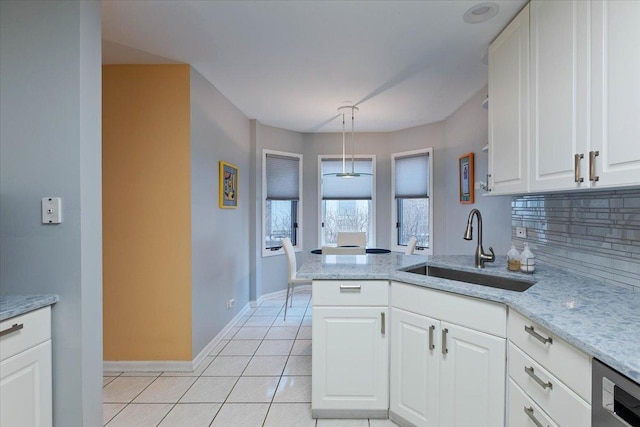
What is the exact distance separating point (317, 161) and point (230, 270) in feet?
7.70

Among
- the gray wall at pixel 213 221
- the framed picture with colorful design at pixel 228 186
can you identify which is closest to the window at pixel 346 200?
the gray wall at pixel 213 221

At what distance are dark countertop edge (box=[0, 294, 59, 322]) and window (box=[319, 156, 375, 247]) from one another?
385 cm

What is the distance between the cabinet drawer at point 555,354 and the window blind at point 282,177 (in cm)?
372

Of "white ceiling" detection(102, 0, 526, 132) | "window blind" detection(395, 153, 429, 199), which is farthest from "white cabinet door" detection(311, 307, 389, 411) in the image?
"window blind" detection(395, 153, 429, 199)

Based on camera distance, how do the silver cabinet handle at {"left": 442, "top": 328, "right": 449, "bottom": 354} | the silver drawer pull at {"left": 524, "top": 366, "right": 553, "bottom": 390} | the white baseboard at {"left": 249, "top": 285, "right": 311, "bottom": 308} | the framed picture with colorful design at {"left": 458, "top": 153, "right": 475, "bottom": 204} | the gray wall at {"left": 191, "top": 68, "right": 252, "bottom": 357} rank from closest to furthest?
the silver drawer pull at {"left": 524, "top": 366, "right": 553, "bottom": 390}
the silver cabinet handle at {"left": 442, "top": 328, "right": 449, "bottom": 354}
the gray wall at {"left": 191, "top": 68, "right": 252, "bottom": 357}
the framed picture with colorful design at {"left": 458, "top": 153, "right": 475, "bottom": 204}
the white baseboard at {"left": 249, "top": 285, "right": 311, "bottom": 308}

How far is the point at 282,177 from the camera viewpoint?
4.75m

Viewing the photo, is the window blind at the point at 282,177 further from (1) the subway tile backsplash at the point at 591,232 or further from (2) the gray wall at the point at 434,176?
(1) the subway tile backsplash at the point at 591,232

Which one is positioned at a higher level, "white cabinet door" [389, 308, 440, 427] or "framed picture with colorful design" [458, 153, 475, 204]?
"framed picture with colorful design" [458, 153, 475, 204]

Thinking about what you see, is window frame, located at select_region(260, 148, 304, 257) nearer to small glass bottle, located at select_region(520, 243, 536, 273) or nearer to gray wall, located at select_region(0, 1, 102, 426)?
gray wall, located at select_region(0, 1, 102, 426)

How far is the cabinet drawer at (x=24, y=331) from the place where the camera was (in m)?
1.21

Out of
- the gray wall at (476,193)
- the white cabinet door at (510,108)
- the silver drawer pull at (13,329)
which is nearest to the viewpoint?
the silver drawer pull at (13,329)

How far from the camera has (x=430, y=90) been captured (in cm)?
323

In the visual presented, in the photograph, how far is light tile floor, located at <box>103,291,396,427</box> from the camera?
1963 millimetres

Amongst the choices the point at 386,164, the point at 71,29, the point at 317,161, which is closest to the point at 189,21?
the point at 71,29
